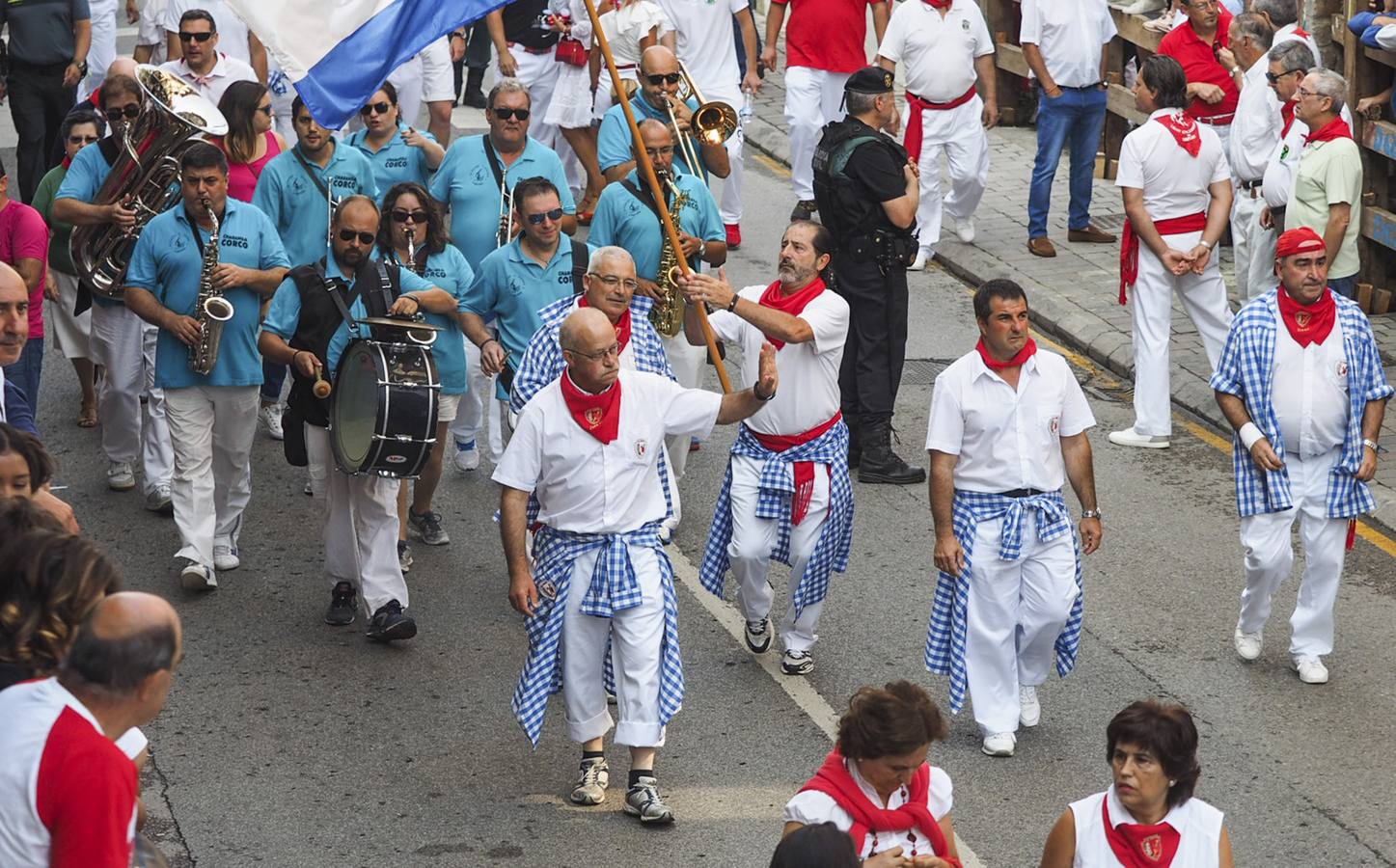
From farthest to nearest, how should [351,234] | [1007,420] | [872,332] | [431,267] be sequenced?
1. [872,332]
2. [431,267]
3. [351,234]
4. [1007,420]

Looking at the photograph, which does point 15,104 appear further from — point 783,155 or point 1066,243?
point 1066,243

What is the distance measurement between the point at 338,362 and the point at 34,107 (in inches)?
308

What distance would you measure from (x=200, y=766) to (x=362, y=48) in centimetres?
324

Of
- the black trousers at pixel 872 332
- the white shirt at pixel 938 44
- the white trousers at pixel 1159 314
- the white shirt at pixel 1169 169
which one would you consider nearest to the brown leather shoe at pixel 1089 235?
the white shirt at pixel 938 44

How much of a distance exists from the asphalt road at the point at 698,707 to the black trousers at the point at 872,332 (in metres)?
0.58

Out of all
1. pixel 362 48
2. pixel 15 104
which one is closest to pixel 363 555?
pixel 362 48

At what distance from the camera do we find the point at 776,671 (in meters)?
9.02

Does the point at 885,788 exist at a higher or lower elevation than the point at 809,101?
higher

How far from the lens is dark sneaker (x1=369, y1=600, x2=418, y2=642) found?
Result: 30.0 ft

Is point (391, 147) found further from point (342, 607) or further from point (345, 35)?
point (342, 607)

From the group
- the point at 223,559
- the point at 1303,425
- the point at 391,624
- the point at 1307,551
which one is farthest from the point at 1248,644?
the point at 223,559

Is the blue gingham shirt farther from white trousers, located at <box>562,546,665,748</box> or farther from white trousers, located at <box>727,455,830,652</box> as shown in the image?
white trousers, located at <box>562,546,665,748</box>

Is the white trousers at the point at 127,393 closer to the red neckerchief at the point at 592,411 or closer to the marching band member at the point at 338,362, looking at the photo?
the marching band member at the point at 338,362

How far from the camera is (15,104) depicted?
15.6m
